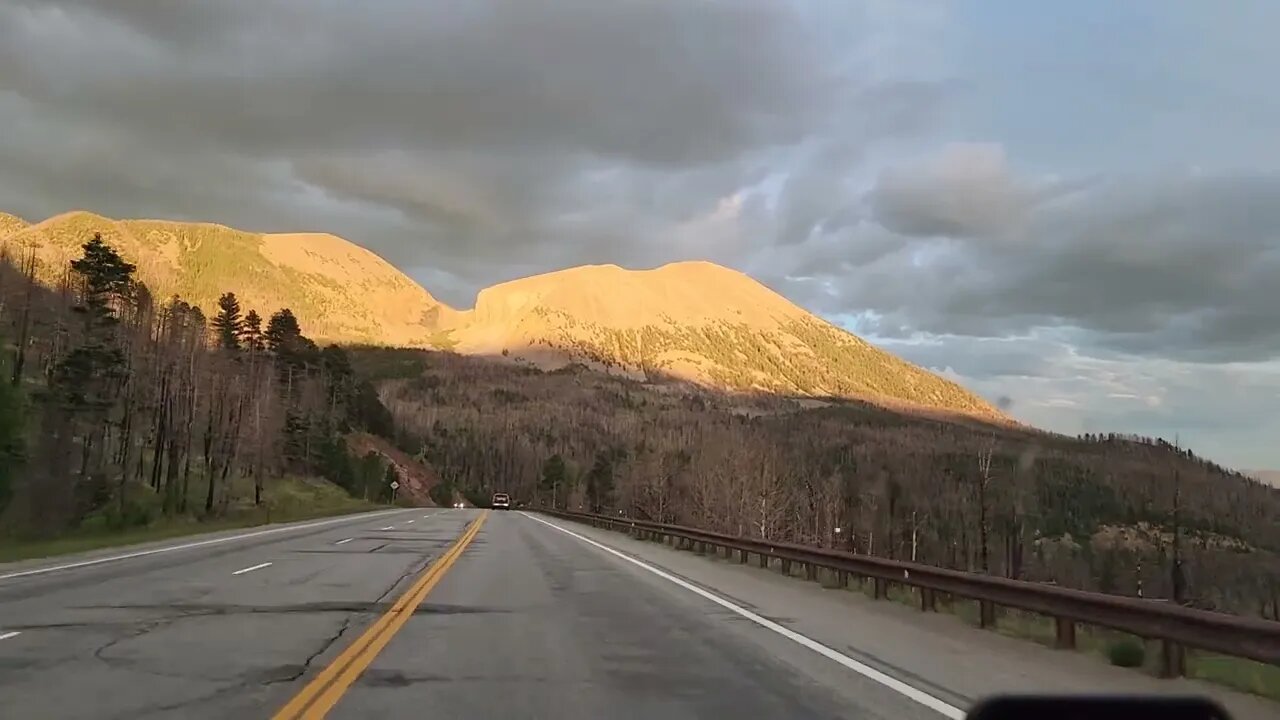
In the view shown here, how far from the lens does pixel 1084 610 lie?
1116 centimetres

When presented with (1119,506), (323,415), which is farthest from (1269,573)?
(323,415)

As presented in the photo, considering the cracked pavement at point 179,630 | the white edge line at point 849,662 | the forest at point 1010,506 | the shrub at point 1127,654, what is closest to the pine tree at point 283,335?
the forest at point 1010,506

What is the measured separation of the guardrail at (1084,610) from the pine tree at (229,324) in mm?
103979

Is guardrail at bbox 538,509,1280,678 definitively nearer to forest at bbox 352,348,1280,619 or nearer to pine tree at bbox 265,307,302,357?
forest at bbox 352,348,1280,619

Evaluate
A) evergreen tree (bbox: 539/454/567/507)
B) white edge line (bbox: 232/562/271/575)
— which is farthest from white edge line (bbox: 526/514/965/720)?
evergreen tree (bbox: 539/454/567/507)

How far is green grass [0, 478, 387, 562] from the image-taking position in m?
29.0

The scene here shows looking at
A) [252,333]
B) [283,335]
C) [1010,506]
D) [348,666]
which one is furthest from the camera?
[283,335]

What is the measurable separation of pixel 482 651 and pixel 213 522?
147 feet

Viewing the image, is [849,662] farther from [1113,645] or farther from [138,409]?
[138,409]

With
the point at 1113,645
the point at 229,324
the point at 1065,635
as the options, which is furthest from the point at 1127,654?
the point at 229,324

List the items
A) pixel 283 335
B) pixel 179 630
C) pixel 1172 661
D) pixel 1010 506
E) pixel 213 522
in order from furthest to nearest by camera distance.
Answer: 1. pixel 283 335
2. pixel 1010 506
3. pixel 213 522
4. pixel 179 630
5. pixel 1172 661

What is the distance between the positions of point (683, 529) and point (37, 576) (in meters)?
20.8

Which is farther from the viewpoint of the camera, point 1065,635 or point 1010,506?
point 1010,506

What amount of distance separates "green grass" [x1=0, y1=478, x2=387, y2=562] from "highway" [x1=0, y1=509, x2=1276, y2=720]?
29.6 feet
